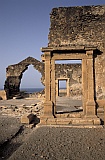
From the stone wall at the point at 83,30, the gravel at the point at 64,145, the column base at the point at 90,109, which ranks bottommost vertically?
the gravel at the point at 64,145

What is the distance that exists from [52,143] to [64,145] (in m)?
0.36

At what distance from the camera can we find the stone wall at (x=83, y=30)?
16.5 metres

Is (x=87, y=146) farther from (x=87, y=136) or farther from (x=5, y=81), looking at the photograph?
→ (x=5, y=81)

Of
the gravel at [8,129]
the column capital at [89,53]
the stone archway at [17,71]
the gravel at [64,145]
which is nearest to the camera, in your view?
the gravel at [64,145]

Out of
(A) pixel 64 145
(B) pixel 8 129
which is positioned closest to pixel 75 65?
(B) pixel 8 129

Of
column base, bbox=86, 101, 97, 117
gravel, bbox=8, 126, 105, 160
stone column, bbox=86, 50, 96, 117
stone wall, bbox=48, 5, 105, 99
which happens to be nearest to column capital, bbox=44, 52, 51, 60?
stone column, bbox=86, 50, 96, 117

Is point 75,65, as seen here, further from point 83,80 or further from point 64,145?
point 64,145

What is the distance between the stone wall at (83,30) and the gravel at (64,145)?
1066 cm

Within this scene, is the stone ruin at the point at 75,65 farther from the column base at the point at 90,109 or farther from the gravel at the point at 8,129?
the gravel at the point at 8,129

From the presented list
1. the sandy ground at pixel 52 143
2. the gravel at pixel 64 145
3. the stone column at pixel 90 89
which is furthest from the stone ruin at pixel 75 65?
the gravel at pixel 64 145

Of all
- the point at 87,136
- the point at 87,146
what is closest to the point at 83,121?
the point at 87,136

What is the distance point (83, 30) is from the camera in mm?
16906

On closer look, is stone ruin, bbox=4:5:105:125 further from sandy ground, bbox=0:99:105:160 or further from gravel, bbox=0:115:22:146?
gravel, bbox=0:115:22:146

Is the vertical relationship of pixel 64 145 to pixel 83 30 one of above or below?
below
